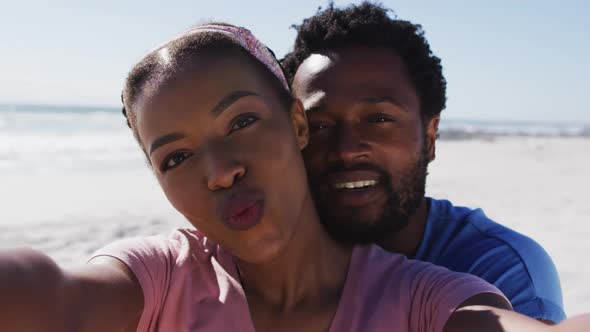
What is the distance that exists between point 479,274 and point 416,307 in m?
0.57

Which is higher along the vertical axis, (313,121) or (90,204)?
(313,121)

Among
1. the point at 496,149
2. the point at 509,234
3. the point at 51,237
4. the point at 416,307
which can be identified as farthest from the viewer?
the point at 496,149

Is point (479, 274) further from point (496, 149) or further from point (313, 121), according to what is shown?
point (496, 149)

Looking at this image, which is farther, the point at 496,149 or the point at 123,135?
the point at 123,135

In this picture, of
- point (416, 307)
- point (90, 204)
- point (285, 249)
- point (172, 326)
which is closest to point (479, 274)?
point (416, 307)

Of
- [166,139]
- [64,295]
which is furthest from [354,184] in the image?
[64,295]

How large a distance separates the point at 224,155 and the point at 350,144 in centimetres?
72

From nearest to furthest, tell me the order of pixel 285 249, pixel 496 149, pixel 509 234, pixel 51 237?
1. pixel 285 249
2. pixel 509 234
3. pixel 51 237
4. pixel 496 149

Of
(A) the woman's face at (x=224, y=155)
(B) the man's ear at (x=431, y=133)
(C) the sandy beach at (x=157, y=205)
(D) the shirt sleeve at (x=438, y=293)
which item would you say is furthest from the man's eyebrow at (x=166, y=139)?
(C) the sandy beach at (x=157, y=205)

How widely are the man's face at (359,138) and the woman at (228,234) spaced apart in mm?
419

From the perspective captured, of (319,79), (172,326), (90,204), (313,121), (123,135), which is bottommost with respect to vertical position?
(123,135)

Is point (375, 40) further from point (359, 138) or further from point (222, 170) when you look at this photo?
point (222, 170)

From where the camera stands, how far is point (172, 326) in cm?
162

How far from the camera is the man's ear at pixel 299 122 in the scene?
180cm
